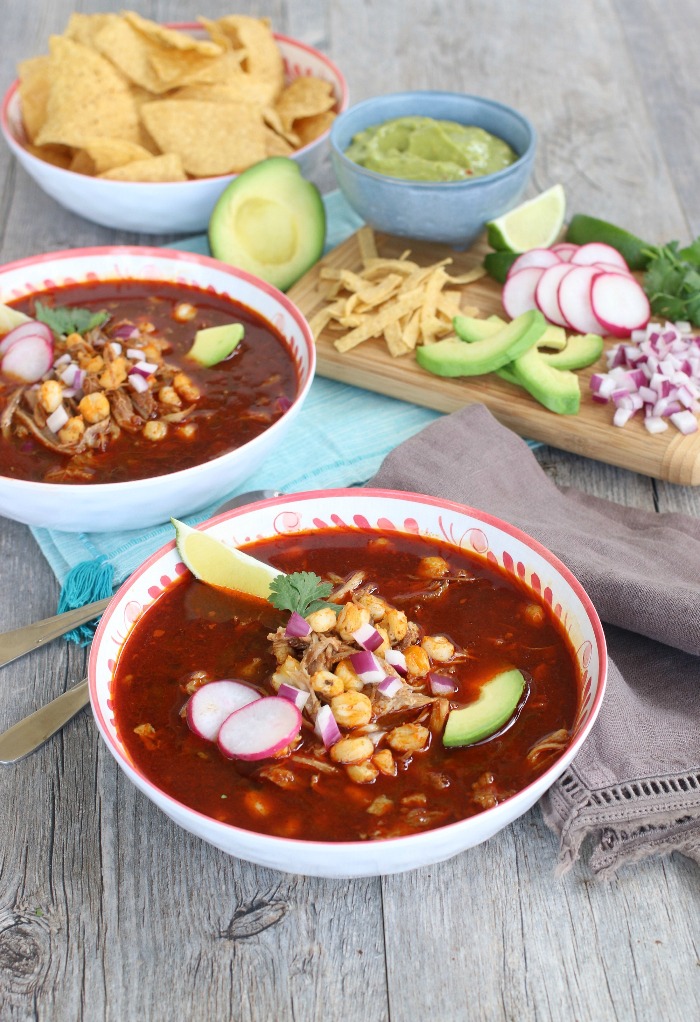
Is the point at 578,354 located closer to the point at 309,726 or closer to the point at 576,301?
the point at 576,301

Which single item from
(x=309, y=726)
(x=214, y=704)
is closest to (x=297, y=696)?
(x=309, y=726)

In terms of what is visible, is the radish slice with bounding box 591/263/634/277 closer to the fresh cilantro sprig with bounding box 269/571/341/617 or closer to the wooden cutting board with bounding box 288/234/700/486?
the wooden cutting board with bounding box 288/234/700/486

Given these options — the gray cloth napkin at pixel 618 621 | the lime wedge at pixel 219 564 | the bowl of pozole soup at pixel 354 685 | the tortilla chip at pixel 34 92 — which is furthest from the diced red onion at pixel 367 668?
the tortilla chip at pixel 34 92

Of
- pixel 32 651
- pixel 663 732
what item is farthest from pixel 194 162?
pixel 663 732

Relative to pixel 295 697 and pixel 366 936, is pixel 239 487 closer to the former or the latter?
pixel 295 697

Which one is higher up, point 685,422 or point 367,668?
point 367,668

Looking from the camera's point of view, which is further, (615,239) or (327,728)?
(615,239)

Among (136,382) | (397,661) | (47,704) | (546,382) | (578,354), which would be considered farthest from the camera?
(578,354)
